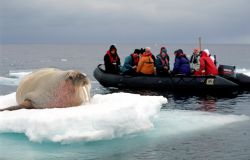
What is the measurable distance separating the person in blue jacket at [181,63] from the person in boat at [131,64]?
56.7 inches

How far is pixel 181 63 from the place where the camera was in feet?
47.6

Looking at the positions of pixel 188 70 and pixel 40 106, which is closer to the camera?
pixel 40 106

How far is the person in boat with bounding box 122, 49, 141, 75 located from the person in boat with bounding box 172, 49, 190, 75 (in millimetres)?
1440

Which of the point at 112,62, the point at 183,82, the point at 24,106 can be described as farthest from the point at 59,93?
the point at 112,62

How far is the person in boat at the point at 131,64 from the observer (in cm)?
1525

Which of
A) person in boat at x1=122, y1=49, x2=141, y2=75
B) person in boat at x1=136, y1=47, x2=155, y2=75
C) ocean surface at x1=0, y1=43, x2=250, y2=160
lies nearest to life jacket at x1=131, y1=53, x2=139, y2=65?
person in boat at x1=122, y1=49, x2=141, y2=75

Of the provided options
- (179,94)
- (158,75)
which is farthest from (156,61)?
(179,94)

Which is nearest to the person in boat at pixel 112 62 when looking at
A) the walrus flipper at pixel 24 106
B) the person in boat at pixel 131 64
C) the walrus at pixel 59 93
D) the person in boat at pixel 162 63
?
the person in boat at pixel 131 64

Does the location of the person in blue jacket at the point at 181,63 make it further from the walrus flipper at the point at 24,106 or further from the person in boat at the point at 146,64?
the walrus flipper at the point at 24,106

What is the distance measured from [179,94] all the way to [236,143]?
262 inches

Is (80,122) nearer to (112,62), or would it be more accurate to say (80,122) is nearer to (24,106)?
(24,106)

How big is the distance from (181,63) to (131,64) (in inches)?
69.3

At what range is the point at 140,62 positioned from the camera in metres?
14.9

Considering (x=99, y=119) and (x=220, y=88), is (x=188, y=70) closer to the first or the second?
(x=220, y=88)
